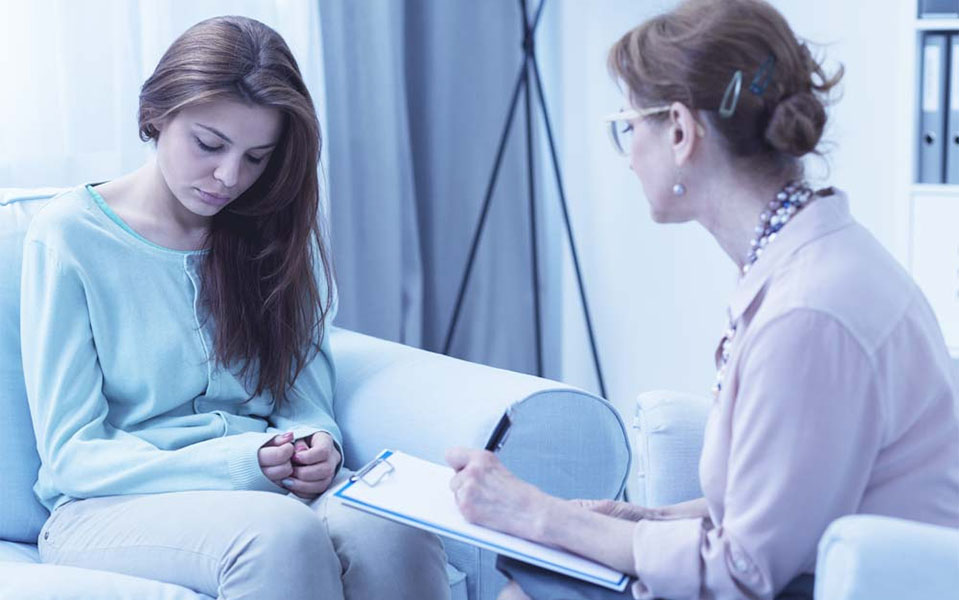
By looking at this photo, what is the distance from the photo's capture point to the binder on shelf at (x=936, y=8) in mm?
2188

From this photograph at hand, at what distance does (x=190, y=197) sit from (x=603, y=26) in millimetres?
1728

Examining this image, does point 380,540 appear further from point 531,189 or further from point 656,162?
point 531,189

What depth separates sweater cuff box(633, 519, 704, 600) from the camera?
41.4 inches

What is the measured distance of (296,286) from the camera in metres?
1.71

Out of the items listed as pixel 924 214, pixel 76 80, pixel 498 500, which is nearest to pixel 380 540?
pixel 498 500

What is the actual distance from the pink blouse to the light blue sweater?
0.67 meters

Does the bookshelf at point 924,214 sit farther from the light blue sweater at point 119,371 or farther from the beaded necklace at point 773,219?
the light blue sweater at point 119,371

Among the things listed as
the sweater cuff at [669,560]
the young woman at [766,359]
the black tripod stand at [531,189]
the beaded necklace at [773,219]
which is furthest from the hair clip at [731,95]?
the black tripod stand at [531,189]

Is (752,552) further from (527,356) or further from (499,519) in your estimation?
(527,356)

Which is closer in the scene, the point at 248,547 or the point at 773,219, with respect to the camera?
the point at 773,219

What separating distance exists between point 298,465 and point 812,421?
0.80 metres

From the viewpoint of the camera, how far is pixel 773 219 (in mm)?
1119

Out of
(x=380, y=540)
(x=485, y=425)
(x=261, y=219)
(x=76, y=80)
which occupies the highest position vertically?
(x=76, y=80)

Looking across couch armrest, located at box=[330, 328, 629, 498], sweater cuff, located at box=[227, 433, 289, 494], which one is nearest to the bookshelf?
couch armrest, located at box=[330, 328, 629, 498]
